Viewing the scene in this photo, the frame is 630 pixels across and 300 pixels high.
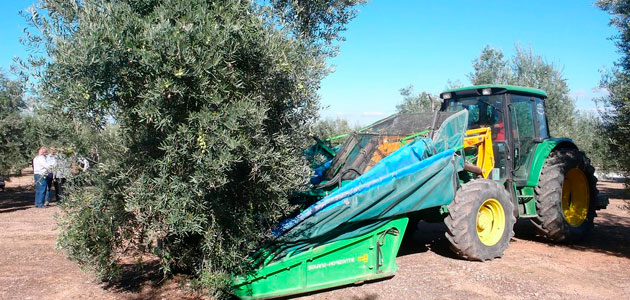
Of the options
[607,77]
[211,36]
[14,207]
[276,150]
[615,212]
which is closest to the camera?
[211,36]

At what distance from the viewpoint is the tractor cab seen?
7656 mm

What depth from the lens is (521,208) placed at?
780cm

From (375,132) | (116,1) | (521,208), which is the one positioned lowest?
(521,208)

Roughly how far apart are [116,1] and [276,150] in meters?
2.05

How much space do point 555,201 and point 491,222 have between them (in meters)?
1.39

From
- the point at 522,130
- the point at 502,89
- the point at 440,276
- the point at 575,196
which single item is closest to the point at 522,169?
the point at 522,130

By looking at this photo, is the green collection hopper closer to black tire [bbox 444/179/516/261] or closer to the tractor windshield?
black tire [bbox 444/179/516/261]

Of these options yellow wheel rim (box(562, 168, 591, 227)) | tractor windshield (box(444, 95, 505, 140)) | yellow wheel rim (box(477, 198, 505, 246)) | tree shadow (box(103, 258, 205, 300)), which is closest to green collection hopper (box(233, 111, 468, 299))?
tree shadow (box(103, 258, 205, 300))

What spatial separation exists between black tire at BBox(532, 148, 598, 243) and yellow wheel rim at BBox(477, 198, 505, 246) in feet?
3.89

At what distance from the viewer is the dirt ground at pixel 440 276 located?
545cm

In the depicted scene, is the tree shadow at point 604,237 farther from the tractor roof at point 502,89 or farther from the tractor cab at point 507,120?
the tractor roof at point 502,89

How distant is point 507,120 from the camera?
7.65 metres

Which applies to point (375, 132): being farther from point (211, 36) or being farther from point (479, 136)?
point (211, 36)

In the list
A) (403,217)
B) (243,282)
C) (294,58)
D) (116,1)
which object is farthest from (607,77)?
(116,1)
